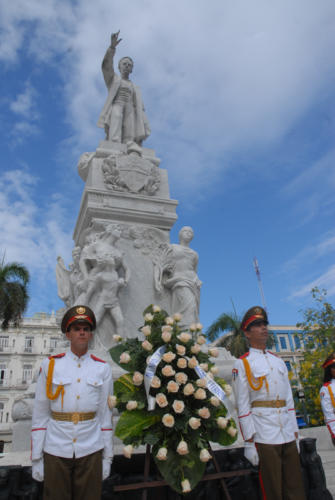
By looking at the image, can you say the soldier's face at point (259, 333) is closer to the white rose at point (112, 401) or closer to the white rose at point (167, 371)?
the white rose at point (167, 371)

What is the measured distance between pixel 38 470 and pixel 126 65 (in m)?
9.00

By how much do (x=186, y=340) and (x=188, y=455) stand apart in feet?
2.69

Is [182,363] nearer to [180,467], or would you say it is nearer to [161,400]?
[161,400]

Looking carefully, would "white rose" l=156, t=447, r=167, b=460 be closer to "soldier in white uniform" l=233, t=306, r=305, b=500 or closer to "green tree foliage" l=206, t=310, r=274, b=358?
"soldier in white uniform" l=233, t=306, r=305, b=500

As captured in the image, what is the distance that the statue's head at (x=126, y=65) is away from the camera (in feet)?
30.9

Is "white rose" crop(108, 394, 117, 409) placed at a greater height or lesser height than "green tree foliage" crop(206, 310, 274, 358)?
lesser

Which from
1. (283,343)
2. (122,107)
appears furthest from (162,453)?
(283,343)

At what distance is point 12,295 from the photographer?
2050 centimetres

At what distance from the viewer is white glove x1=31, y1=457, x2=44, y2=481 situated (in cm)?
268

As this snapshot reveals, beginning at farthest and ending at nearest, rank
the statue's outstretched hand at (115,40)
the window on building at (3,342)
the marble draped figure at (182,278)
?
the window on building at (3,342) → the statue's outstretched hand at (115,40) → the marble draped figure at (182,278)

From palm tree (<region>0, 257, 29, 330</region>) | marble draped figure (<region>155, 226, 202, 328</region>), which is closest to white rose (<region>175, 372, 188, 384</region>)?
marble draped figure (<region>155, 226, 202, 328</region>)

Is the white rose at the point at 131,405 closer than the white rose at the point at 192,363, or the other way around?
the white rose at the point at 131,405

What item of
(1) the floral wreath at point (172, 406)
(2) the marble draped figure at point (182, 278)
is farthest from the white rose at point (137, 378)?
(2) the marble draped figure at point (182, 278)

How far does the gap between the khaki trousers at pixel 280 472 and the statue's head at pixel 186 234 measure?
15.0ft
